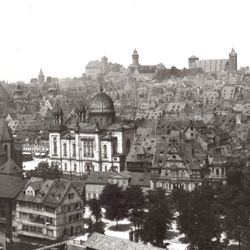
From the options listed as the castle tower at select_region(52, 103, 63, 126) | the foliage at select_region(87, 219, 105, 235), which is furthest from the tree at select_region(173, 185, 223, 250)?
the castle tower at select_region(52, 103, 63, 126)

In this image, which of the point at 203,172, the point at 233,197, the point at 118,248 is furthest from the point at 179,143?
the point at 118,248

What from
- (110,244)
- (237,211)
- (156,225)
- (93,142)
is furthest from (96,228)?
(93,142)

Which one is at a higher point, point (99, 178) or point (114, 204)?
point (99, 178)

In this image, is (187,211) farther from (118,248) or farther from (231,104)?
(231,104)

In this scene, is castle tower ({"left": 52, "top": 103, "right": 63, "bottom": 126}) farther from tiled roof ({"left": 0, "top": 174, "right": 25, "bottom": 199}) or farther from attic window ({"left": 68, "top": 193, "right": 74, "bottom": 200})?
attic window ({"left": 68, "top": 193, "right": 74, "bottom": 200})

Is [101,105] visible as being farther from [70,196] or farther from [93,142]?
[70,196]
